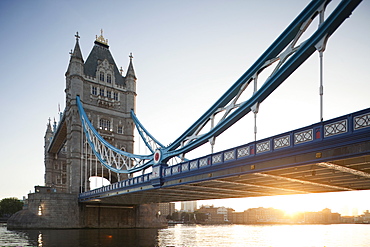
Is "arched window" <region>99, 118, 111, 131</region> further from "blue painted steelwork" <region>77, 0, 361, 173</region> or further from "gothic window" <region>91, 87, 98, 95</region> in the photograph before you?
"blue painted steelwork" <region>77, 0, 361, 173</region>

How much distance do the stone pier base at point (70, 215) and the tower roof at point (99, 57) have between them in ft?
72.3

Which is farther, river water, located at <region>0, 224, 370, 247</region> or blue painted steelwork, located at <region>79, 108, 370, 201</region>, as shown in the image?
river water, located at <region>0, 224, 370, 247</region>

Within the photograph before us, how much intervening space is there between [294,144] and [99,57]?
53613 millimetres

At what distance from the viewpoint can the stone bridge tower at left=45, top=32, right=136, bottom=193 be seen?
5447cm

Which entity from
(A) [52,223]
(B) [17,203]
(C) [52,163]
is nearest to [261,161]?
(A) [52,223]

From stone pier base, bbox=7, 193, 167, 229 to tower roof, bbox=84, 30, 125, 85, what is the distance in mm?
22045

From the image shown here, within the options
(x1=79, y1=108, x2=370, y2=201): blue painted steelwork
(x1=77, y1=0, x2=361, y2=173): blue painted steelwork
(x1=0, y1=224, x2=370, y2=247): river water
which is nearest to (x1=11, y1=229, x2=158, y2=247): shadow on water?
(x1=0, y1=224, x2=370, y2=247): river water

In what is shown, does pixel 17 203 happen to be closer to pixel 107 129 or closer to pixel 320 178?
pixel 107 129

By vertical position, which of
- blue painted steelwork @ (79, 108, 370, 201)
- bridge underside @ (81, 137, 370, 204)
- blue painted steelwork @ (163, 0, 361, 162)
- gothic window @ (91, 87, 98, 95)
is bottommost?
bridge underside @ (81, 137, 370, 204)

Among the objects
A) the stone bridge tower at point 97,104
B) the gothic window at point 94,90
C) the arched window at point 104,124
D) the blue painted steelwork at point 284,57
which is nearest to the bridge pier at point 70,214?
the stone bridge tower at point 97,104

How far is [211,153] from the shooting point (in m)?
20.7

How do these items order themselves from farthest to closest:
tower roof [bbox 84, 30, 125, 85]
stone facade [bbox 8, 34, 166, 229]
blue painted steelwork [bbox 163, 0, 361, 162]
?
tower roof [bbox 84, 30, 125, 85] < stone facade [bbox 8, 34, 166, 229] < blue painted steelwork [bbox 163, 0, 361, 162]

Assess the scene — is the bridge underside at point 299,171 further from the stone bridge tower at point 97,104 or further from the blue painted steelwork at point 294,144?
the stone bridge tower at point 97,104

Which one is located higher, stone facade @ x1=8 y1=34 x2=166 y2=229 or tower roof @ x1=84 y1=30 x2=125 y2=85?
tower roof @ x1=84 y1=30 x2=125 y2=85
